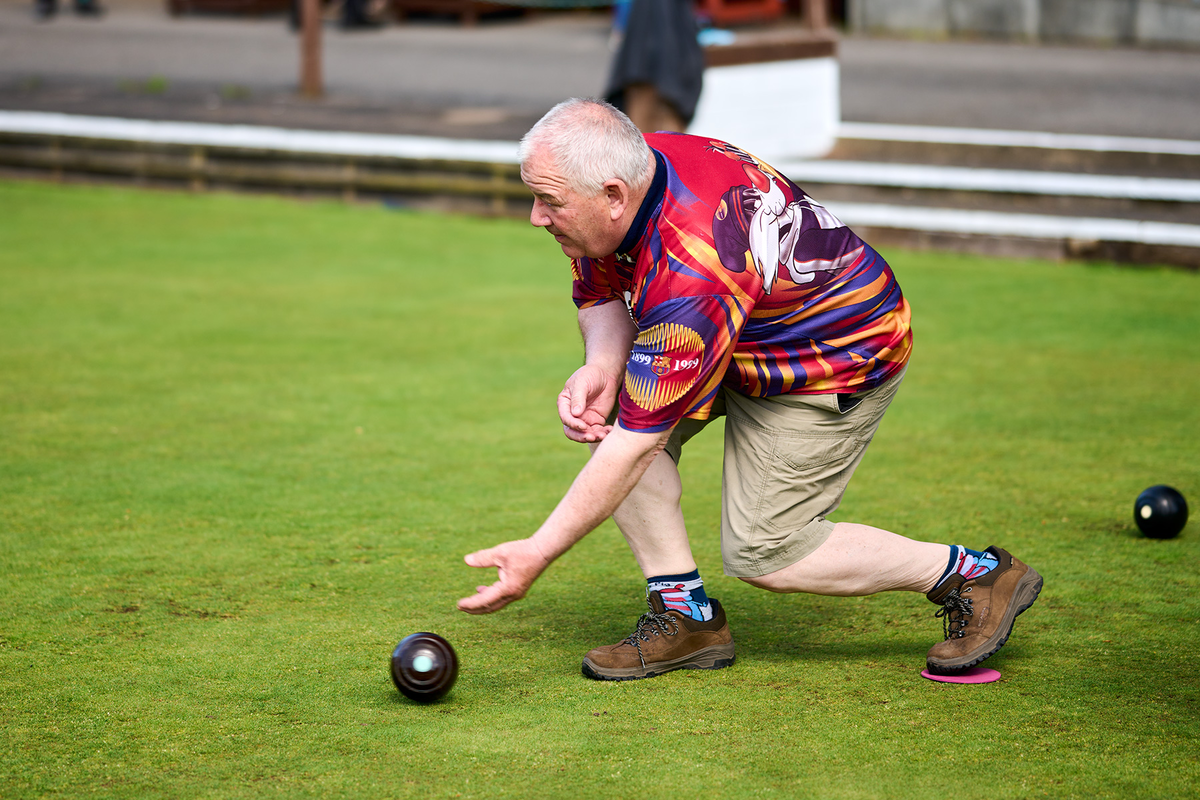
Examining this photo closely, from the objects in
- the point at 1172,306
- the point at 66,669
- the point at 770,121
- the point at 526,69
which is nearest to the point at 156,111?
the point at 526,69

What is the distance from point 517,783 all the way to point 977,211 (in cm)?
763

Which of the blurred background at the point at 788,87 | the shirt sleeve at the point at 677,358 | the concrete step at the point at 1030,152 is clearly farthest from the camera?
the concrete step at the point at 1030,152

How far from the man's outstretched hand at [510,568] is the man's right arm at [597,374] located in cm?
37

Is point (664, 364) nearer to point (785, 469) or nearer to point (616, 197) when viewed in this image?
point (616, 197)

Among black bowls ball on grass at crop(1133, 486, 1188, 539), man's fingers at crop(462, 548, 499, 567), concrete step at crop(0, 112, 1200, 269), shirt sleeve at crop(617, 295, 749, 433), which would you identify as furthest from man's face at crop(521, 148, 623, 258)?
concrete step at crop(0, 112, 1200, 269)

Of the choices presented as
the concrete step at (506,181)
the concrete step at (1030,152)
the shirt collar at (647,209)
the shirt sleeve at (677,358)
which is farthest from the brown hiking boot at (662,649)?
the concrete step at (1030,152)

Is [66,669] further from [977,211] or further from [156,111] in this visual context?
[156,111]

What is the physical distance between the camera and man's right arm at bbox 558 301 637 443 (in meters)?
3.19

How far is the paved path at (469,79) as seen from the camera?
1288 centimetres

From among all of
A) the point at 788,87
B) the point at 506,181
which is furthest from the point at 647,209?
the point at 788,87

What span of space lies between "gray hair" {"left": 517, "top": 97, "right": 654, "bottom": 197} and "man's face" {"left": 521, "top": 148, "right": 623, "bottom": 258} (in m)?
0.02

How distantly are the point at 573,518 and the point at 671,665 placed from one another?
706 millimetres

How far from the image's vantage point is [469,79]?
1597 cm

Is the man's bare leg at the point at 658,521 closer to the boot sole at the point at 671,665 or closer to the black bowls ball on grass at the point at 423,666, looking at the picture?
the boot sole at the point at 671,665
